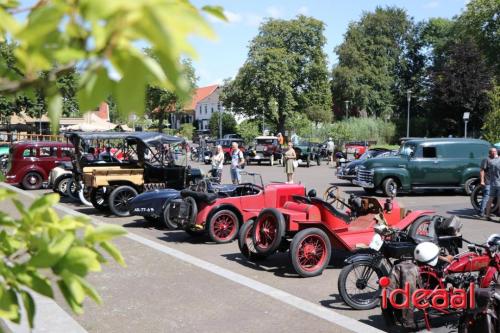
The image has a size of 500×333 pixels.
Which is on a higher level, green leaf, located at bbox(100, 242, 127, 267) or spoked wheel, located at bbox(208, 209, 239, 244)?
green leaf, located at bbox(100, 242, 127, 267)

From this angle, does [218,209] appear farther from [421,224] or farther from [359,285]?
[359,285]

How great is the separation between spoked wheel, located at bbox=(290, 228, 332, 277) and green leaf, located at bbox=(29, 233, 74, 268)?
633cm

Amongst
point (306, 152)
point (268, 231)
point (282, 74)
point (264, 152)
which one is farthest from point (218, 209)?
point (282, 74)

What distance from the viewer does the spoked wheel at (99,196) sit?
563 inches

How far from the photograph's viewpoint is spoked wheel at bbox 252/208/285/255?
25.4ft

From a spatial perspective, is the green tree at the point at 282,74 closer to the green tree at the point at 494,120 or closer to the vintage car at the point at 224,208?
the green tree at the point at 494,120

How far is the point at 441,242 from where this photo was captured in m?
6.45

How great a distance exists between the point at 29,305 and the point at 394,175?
1751cm

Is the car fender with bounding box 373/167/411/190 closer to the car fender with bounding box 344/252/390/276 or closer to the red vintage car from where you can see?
the red vintage car

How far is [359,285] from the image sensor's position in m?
6.19

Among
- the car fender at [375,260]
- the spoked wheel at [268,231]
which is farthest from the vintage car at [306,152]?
the car fender at [375,260]

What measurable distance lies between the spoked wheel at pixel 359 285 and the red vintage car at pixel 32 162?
14822 millimetres

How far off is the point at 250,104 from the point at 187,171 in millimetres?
39087

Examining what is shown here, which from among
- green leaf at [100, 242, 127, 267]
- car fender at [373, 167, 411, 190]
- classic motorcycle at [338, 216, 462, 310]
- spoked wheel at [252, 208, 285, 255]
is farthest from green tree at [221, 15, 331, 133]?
green leaf at [100, 242, 127, 267]
